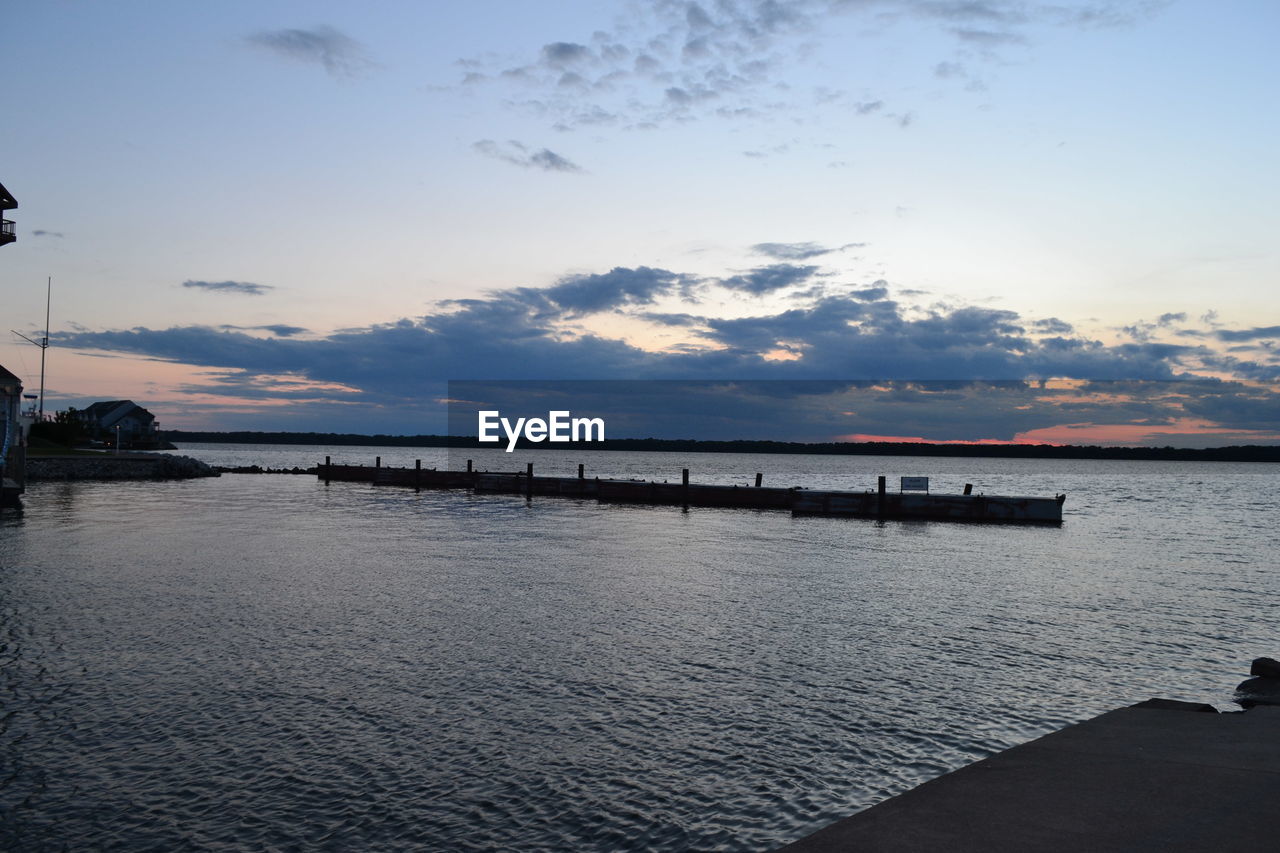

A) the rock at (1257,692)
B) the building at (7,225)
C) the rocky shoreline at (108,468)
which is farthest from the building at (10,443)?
the rock at (1257,692)

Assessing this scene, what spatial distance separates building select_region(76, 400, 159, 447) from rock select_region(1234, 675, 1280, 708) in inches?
5845

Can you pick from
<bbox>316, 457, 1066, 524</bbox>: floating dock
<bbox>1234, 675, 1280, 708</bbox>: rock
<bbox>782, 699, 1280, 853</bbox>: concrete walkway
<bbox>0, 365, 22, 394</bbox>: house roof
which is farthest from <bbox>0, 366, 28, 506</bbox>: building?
<bbox>1234, 675, 1280, 708</bbox>: rock

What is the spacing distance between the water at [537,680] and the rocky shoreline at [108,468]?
1859 inches

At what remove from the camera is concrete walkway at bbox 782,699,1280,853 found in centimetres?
635

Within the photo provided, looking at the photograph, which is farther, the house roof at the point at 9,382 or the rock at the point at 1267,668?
the house roof at the point at 9,382

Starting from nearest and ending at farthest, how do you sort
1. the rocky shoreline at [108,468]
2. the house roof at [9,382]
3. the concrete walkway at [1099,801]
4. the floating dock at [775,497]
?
the concrete walkway at [1099,801]
the house roof at [9,382]
the floating dock at [775,497]
the rocky shoreline at [108,468]

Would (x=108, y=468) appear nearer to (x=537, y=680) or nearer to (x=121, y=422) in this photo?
(x=121, y=422)

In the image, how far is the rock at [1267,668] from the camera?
1338 centimetres

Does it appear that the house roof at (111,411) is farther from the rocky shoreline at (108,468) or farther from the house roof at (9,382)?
the house roof at (9,382)

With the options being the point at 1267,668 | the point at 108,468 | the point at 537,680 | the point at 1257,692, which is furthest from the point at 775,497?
the point at 108,468

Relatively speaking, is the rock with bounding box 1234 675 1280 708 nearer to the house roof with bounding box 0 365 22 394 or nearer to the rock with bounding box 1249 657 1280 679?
the rock with bounding box 1249 657 1280 679

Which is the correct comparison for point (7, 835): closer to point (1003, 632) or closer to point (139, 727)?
point (139, 727)

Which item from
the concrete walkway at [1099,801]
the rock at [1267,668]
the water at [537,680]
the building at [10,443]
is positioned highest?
the building at [10,443]

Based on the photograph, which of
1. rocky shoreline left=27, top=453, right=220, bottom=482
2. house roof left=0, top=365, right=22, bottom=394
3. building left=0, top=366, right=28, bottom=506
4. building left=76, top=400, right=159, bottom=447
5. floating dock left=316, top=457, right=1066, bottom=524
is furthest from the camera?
building left=76, top=400, right=159, bottom=447
